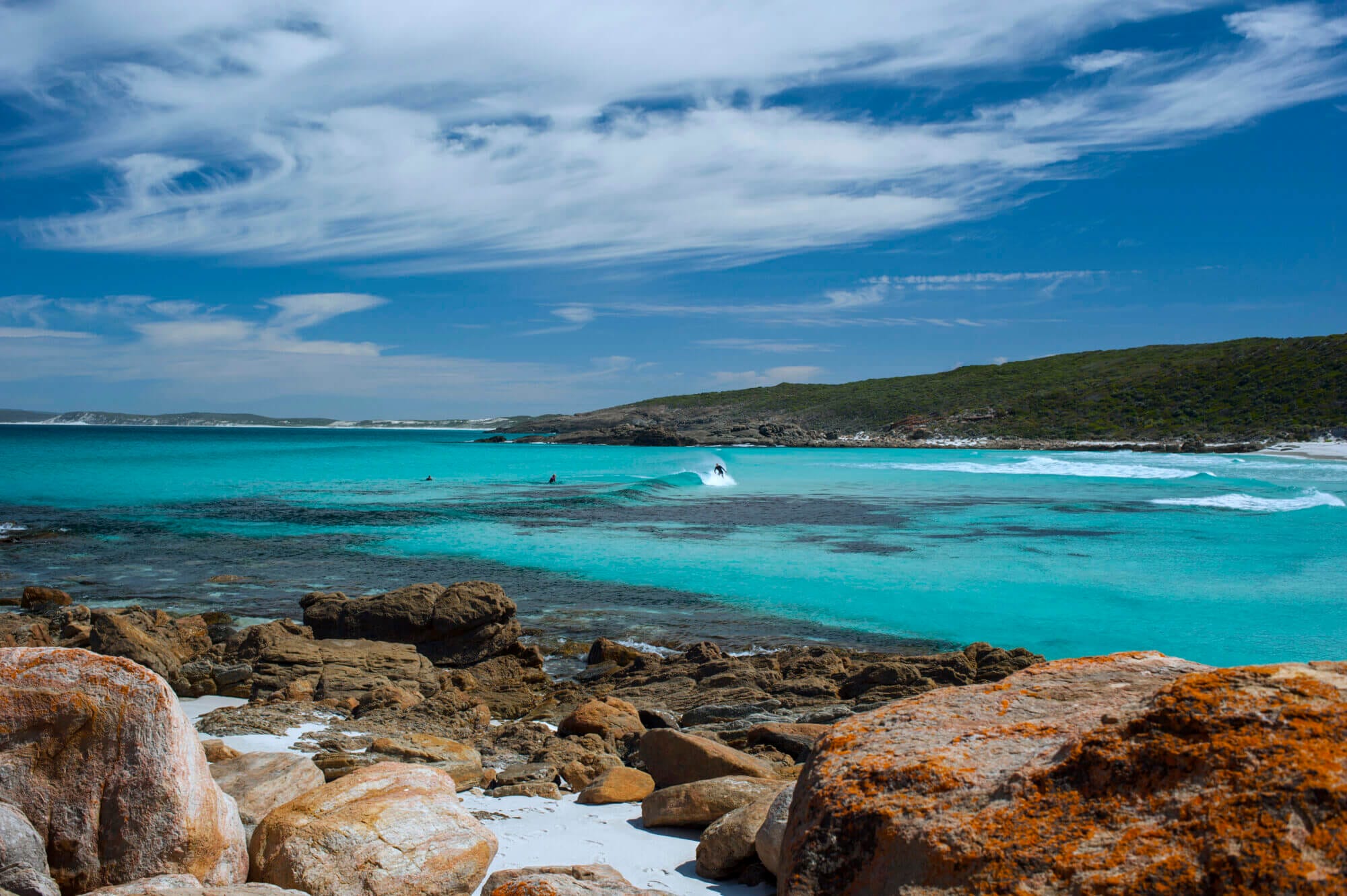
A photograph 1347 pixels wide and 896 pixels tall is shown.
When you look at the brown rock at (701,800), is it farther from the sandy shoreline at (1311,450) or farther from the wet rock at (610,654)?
the sandy shoreline at (1311,450)

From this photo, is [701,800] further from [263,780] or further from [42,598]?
[42,598]

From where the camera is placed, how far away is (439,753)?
20.4 ft

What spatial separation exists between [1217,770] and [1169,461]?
60987mm

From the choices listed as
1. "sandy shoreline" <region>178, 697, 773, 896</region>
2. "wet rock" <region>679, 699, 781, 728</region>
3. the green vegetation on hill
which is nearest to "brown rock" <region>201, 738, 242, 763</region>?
"sandy shoreline" <region>178, 697, 773, 896</region>

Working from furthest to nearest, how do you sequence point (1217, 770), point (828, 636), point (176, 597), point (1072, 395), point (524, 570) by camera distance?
point (1072, 395), point (524, 570), point (176, 597), point (828, 636), point (1217, 770)

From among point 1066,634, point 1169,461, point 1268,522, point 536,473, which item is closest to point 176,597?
point 1066,634

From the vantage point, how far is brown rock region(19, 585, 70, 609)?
47.5ft

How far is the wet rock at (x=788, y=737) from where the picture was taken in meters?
6.61

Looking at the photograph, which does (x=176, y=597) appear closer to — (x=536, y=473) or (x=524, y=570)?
(x=524, y=570)

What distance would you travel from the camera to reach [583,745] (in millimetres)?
6863

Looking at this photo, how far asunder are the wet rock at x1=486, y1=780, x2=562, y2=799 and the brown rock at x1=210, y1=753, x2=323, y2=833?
1.10 metres

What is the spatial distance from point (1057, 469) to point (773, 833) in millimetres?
52288

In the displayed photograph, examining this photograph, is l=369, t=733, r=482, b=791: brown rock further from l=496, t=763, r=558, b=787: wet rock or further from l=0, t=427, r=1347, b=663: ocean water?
l=0, t=427, r=1347, b=663: ocean water

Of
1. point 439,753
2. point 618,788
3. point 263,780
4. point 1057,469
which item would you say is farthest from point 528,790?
point 1057,469
